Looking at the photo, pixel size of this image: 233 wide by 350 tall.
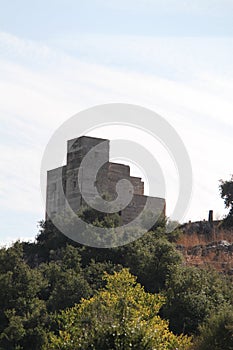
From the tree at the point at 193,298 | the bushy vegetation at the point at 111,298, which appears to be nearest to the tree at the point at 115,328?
the bushy vegetation at the point at 111,298

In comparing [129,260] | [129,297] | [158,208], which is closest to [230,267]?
[129,260]

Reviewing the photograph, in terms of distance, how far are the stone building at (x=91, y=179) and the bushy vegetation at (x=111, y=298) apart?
2.07 metres

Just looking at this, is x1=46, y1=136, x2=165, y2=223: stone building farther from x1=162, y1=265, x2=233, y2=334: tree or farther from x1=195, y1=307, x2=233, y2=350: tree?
x1=195, y1=307, x2=233, y2=350: tree

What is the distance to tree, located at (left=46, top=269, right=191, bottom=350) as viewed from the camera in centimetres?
2667

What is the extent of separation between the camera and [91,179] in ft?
164

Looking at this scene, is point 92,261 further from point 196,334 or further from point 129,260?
point 196,334

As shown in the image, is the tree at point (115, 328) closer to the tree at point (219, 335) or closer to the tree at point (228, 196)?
the tree at point (219, 335)

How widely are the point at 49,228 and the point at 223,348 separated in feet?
65.6

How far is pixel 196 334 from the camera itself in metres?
36.0

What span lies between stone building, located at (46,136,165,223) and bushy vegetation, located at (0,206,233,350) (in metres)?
2.07

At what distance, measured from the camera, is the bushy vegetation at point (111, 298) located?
28.1 metres

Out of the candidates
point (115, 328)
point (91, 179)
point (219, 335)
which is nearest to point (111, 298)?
point (219, 335)

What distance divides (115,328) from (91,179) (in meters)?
23.6

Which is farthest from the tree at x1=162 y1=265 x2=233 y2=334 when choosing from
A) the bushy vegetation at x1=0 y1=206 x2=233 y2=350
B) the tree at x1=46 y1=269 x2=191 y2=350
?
the tree at x1=46 y1=269 x2=191 y2=350
